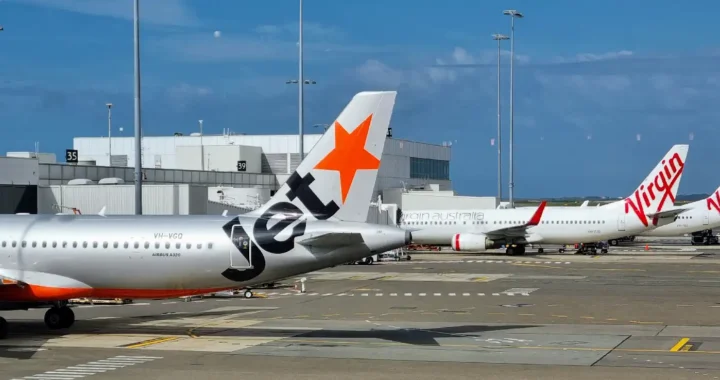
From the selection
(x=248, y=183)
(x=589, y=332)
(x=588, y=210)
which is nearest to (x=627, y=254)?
(x=588, y=210)

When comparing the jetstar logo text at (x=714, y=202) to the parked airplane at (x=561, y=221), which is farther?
the jetstar logo text at (x=714, y=202)

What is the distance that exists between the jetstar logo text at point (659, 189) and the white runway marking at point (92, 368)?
64.8 metres

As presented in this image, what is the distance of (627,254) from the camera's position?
88.1 metres

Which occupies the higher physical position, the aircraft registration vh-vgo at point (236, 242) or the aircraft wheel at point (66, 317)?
the aircraft registration vh-vgo at point (236, 242)

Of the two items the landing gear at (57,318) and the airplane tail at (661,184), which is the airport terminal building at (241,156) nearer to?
the airplane tail at (661,184)

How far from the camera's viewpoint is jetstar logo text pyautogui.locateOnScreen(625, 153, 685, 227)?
Answer: 83312 millimetres

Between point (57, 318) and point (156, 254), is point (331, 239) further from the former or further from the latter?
point (57, 318)

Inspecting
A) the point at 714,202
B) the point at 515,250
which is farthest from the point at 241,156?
the point at 714,202

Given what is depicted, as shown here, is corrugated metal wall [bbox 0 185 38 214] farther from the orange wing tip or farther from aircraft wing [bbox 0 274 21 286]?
the orange wing tip

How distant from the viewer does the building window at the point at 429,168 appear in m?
124

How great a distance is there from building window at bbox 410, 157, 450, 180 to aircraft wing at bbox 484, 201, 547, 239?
36709 millimetres

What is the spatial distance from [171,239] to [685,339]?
627 inches

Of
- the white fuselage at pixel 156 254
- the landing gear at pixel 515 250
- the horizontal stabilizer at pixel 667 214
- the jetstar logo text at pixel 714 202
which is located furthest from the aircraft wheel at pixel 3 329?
the jetstar logo text at pixel 714 202

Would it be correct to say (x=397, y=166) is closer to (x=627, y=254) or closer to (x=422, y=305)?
(x=627, y=254)
